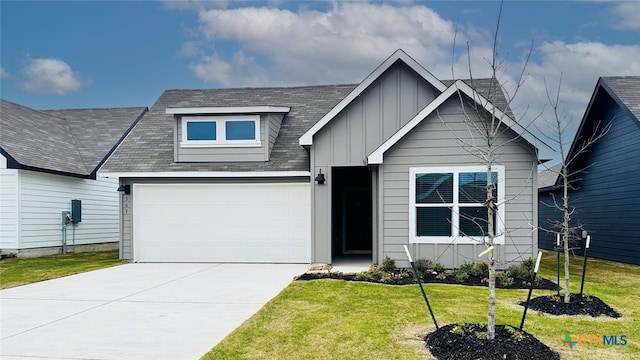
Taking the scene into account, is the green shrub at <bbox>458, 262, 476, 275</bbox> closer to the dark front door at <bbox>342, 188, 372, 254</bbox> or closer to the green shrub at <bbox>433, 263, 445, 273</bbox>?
the green shrub at <bbox>433, 263, 445, 273</bbox>

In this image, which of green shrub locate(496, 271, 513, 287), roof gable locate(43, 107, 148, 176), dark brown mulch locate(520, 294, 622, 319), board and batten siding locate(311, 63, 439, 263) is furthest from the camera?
roof gable locate(43, 107, 148, 176)

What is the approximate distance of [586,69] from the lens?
1717 centimetres

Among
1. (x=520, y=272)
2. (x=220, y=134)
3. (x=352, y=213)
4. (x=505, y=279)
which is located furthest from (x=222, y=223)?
(x=520, y=272)

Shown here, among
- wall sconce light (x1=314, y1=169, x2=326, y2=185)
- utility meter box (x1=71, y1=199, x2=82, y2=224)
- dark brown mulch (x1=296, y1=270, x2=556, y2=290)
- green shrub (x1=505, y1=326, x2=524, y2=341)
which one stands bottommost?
dark brown mulch (x1=296, y1=270, x2=556, y2=290)

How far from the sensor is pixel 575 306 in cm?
691

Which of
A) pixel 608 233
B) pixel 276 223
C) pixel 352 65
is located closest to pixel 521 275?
pixel 276 223

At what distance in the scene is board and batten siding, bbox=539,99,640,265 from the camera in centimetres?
1325

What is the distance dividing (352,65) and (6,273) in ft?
48.7

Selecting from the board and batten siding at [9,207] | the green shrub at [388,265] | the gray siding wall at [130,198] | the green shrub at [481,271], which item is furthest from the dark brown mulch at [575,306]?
the board and batten siding at [9,207]

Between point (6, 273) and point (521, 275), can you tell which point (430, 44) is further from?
point (6, 273)

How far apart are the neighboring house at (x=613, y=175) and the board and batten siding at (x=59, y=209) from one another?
50.7ft

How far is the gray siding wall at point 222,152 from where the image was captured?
1316 centimetres

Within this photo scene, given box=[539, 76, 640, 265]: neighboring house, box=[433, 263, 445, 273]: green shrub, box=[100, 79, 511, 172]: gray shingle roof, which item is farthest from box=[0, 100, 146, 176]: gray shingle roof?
box=[539, 76, 640, 265]: neighboring house

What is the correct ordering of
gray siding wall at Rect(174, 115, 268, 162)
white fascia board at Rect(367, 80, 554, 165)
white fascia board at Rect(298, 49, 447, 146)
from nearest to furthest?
1. white fascia board at Rect(367, 80, 554, 165)
2. white fascia board at Rect(298, 49, 447, 146)
3. gray siding wall at Rect(174, 115, 268, 162)
